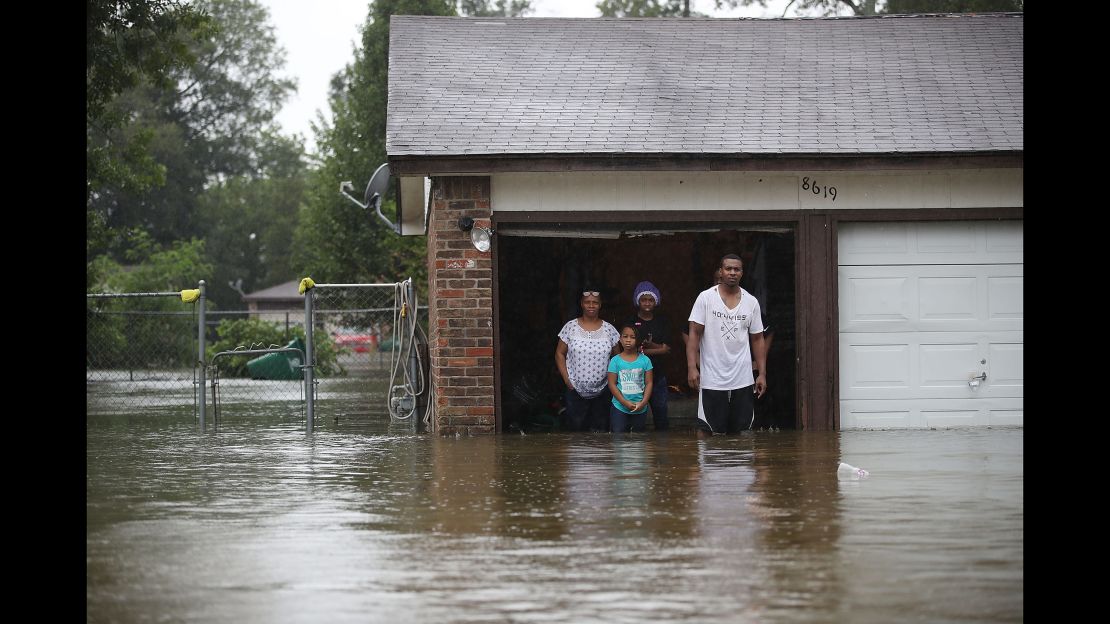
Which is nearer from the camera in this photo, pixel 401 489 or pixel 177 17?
pixel 401 489

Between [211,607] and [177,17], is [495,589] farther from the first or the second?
[177,17]

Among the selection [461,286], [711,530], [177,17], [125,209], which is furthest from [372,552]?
[125,209]

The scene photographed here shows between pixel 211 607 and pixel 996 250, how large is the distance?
34.4ft

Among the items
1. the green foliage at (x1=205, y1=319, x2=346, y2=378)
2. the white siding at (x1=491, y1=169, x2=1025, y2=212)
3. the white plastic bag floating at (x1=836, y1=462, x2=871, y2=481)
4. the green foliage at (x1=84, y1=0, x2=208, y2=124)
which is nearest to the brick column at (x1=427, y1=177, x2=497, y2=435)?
the white siding at (x1=491, y1=169, x2=1025, y2=212)

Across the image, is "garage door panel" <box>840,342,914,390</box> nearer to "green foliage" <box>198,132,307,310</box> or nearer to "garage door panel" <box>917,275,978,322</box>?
"garage door panel" <box>917,275,978,322</box>

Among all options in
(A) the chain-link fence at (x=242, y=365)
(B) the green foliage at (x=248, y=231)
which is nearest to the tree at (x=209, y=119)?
(B) the green foliage at (x=248, y=231)

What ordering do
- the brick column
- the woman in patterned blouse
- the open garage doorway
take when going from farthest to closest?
1. the open garage doorway
2. the brick column
3. the woman in patterned blouse

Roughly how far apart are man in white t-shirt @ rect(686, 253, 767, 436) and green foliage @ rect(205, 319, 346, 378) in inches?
661

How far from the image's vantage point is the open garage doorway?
14.9 meters

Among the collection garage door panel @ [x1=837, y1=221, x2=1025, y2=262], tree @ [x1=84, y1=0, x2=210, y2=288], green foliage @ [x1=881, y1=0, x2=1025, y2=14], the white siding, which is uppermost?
green foliage @ [x1=881, y1=0, x2=1025, y2=14]

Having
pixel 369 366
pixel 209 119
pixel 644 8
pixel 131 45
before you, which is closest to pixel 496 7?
pixel 644 8

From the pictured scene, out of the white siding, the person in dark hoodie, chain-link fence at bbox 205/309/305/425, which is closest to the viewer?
the white siding

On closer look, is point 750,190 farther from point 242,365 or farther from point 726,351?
point 242,365

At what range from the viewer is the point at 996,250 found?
1430 cm
